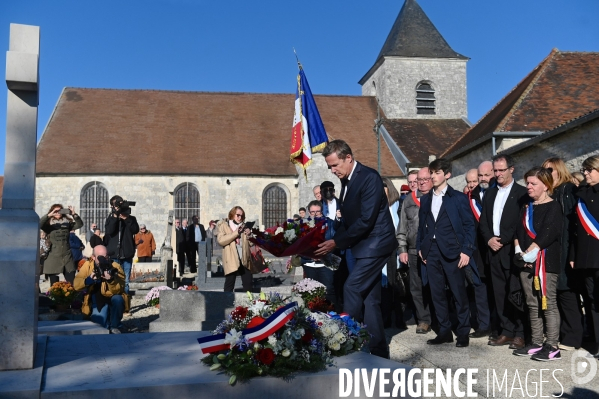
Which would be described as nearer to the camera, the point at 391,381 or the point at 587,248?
the point at 391,381

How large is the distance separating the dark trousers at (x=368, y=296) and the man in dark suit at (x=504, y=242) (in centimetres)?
188

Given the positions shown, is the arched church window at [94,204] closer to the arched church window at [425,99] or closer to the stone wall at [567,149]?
the arched church window at [425,99]

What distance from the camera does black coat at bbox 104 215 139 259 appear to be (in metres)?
11.2

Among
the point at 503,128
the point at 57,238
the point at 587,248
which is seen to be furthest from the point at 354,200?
the point at 503,128

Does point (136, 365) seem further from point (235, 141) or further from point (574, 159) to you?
point (235, 141)

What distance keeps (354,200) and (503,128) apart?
13.8m

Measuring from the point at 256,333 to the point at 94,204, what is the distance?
98.9 feet

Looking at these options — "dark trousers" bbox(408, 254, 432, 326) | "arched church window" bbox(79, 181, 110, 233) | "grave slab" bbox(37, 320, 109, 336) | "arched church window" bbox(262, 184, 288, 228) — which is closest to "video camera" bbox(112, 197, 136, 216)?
"grave slab" bbox(37, 320, 109, 336)

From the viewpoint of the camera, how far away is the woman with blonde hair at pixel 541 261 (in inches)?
237

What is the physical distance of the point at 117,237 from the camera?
1127 centimetres

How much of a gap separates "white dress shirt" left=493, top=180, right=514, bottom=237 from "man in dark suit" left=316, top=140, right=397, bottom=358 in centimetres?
193

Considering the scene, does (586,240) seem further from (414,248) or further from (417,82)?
(417,82)

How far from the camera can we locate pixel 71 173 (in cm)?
3142

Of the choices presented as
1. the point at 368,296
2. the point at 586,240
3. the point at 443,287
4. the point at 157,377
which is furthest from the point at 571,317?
the point at 157,377
